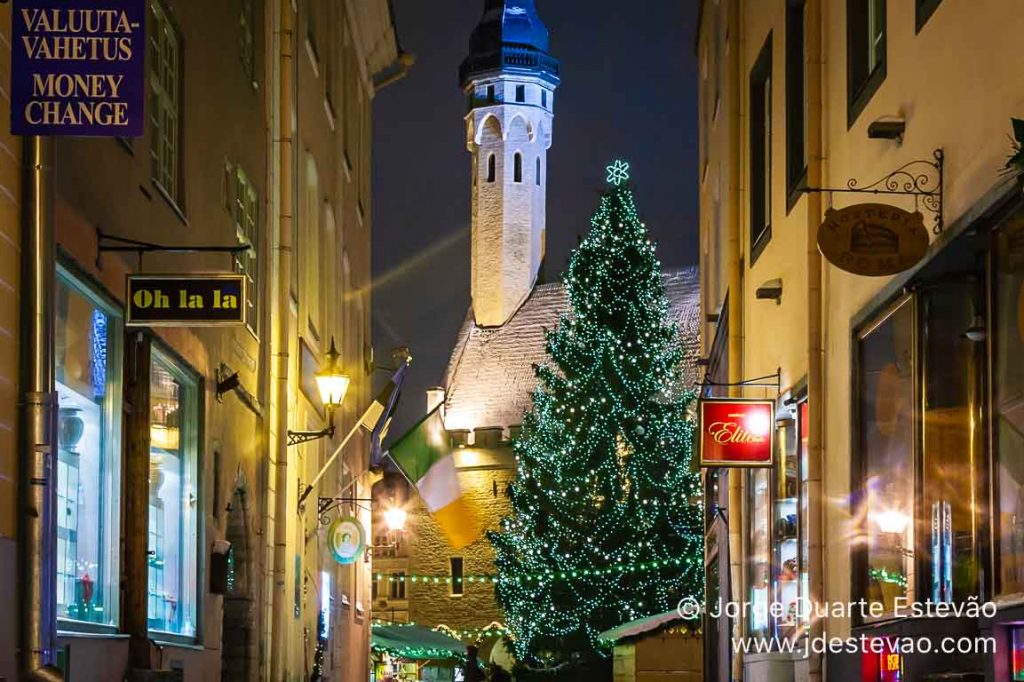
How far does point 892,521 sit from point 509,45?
223 ft

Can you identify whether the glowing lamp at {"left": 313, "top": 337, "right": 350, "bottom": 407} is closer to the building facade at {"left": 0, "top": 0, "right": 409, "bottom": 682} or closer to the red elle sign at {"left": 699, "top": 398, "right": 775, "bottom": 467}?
the building facade at {"left": 0, "top": 0, "right": 409, "bottom": 682}

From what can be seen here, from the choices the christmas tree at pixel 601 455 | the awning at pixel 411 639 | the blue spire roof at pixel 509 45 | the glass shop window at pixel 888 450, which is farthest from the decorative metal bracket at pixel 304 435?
the blue spire roof at pixel 509 45

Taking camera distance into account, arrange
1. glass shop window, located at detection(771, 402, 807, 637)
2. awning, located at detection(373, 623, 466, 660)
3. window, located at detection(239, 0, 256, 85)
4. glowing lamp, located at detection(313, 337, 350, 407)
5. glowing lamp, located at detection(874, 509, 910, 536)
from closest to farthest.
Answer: glowing lamp, located at detection(874, 509, 910, 536) → glass shop window, located at detection(771, 402, 807, 637) → window, located at detection(239, 0, 256, 85) → glowing lamp, located at detection(313, 337, 350, 407) → awning, located at detection(373, 623, 466, 660)

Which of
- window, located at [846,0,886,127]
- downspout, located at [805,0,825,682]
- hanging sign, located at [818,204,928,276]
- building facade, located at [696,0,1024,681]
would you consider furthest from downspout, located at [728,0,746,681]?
hanging sign, located at [818,204,928,276]

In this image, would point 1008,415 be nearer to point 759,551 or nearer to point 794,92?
point 794,92

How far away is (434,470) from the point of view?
86.6ft

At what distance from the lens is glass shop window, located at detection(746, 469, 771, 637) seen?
16938mm

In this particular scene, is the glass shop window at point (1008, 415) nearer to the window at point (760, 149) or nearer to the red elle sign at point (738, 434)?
the red elle sign at point (738, 434)

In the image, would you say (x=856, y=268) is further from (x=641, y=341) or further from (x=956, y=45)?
(x=641, y=341)

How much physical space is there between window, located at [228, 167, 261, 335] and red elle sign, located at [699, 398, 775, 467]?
446 cm

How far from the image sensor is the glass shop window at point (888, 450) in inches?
432

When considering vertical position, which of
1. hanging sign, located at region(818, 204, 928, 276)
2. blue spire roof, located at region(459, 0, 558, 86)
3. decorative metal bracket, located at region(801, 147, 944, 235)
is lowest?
hanging sign, located at region(818, 204, 928, 276)

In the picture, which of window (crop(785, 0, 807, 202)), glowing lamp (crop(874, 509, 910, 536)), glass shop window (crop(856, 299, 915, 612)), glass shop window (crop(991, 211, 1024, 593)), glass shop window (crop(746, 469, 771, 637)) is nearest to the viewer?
glass shop window (crop(991, 211, 1024, 593))

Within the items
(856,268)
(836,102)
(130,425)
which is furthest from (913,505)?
(130,425)
